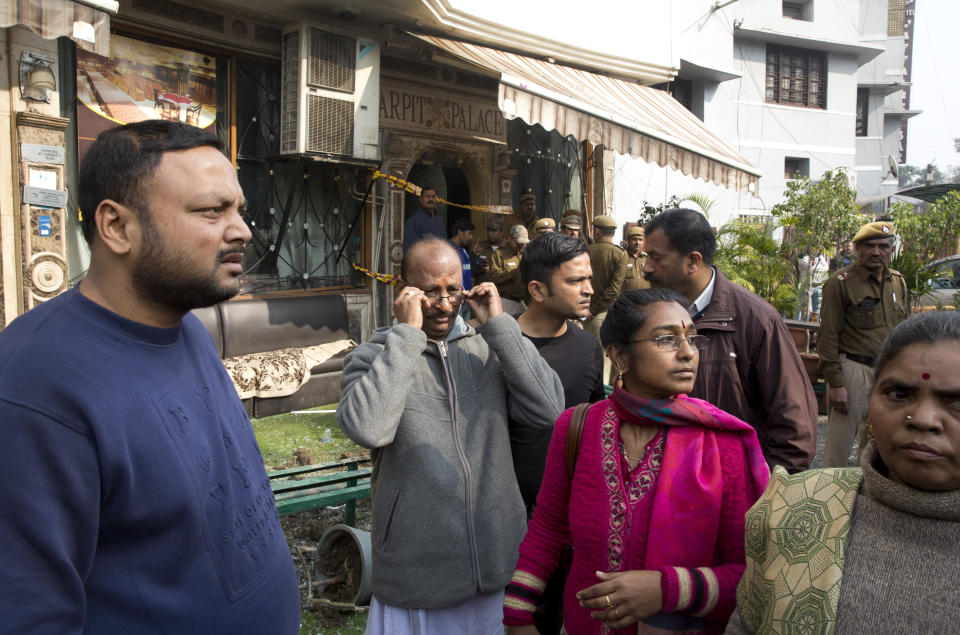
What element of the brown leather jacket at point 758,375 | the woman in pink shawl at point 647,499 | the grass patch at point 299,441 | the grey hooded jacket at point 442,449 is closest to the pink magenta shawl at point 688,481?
the woman in pink shawl at point 647,499

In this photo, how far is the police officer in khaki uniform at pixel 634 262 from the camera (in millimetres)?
8414

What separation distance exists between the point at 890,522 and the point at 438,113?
29.3 ft

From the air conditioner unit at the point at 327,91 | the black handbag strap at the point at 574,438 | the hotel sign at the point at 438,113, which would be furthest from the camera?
the hotel sign at the point at 438,113

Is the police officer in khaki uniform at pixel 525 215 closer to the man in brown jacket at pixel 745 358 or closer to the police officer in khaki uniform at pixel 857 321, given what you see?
the police officer in khaki uniform at pixel 857 321

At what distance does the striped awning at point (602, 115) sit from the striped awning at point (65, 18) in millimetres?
3328

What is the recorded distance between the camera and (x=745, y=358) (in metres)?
2.62

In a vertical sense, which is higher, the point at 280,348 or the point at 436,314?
the point at 436,314

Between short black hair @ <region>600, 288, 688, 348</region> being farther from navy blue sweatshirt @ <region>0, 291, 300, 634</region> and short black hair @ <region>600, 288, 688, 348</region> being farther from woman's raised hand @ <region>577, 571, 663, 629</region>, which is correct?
navy blue sweatshirt @ <region>0, 291, 300, 634</region>

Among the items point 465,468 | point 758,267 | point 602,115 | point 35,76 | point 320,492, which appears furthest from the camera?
point 758,267

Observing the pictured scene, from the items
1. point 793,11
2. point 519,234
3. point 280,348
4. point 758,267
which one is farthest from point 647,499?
point 793,11

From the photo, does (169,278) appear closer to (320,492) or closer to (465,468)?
(465,468)

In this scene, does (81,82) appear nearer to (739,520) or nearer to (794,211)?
(739,520)

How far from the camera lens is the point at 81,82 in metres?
6.46

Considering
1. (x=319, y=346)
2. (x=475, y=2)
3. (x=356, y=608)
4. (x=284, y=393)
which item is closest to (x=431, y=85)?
(x=475, y=2)
